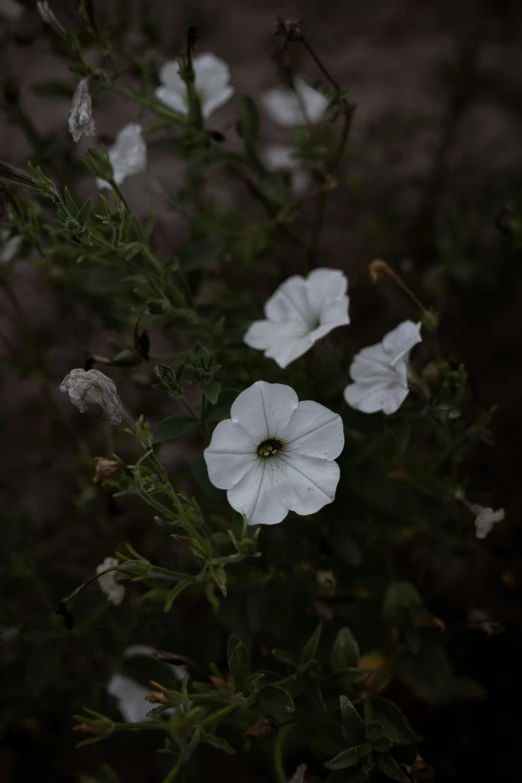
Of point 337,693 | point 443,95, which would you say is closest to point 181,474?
point 337,693

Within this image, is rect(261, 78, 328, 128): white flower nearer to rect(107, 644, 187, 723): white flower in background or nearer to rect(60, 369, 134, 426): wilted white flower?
rect(60, 369, 134, 426): wilted white flower

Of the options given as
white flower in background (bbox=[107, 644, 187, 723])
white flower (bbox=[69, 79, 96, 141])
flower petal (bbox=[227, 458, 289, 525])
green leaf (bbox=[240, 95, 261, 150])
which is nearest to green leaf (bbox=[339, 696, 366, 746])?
flower petal (bbox=[227, 458, 289, 525])

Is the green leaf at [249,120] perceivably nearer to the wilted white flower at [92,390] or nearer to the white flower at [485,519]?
the wilted white flower at [92,390]

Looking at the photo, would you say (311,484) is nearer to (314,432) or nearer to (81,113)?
(314,432)

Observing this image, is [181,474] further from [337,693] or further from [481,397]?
[481,397]

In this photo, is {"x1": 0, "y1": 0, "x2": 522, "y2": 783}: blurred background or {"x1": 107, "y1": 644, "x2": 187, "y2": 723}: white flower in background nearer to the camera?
{"x1": 107, "y1": 644, "x2": 187, "y2": 723}: white flower in background

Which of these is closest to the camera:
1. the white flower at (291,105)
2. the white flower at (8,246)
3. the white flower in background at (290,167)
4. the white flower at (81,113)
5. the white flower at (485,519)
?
the white flower at (81,113)

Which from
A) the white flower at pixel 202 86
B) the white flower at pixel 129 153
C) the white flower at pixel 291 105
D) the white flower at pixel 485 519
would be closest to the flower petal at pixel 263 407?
the white flower at pixel 485 519
